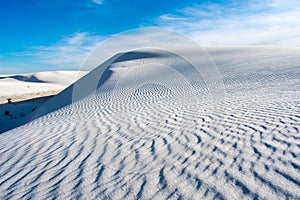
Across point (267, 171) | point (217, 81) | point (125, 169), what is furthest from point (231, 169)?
point (217, 81)

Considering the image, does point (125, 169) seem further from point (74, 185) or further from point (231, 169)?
point (231, 169)

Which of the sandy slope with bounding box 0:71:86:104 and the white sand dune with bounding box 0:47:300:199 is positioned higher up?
the white sand dune with bounding box 0:47:300:199

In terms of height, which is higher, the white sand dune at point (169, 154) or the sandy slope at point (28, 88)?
the white sand dune at point (169, 154)

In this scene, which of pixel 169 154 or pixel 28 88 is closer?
pixel 169 154

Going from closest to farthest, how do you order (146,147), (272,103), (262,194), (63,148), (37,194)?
(262,194), (37,194), (146,147), (63,148), (272,103)

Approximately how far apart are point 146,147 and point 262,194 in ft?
7.90

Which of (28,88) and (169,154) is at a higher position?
(169,154)

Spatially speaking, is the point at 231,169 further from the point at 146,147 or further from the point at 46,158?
the point at 46,158

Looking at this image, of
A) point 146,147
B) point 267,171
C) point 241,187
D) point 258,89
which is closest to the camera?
point 241,187

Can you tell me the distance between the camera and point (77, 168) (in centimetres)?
416

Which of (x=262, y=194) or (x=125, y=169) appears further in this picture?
(x=125, y=169)

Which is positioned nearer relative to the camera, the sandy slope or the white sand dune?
the white sand dune

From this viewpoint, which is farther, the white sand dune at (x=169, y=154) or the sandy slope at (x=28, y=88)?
the sandy slope at (x=28, y=88)

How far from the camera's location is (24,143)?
6180 millimetres
